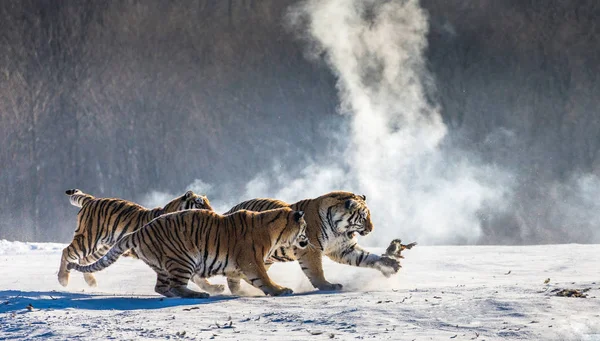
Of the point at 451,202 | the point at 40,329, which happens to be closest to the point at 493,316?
the point at 40,329

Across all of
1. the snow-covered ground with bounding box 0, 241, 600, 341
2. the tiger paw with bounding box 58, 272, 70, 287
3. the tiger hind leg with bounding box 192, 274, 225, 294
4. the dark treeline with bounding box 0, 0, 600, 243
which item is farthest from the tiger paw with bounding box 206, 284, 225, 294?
the dark treeline with bounding box 0, 0, 600, 243

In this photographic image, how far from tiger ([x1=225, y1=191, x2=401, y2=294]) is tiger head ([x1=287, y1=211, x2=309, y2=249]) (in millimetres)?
441

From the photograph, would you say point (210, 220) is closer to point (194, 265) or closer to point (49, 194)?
point (194, 265)

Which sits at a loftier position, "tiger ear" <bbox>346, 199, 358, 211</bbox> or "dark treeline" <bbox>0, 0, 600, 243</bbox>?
"dark treeline" <bbox>0, 0, 600, 243</bbox>

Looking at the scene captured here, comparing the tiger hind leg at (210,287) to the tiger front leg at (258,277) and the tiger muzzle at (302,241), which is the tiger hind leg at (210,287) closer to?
the tiger muzzle at (302,241)

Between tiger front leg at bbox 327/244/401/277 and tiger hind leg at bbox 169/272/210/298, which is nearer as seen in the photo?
tiger hind leg at bbox 169/272/210/298

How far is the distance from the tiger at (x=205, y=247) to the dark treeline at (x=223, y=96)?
15.2 meters

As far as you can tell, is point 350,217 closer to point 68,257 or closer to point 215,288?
point 215,288

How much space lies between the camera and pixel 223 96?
24.3 metres

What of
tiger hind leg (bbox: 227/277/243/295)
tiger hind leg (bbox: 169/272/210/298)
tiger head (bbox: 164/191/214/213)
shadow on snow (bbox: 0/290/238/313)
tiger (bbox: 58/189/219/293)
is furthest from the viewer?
tiger (bbox: 58/189/219/293)

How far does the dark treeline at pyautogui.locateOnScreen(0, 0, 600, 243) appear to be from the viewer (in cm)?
2278

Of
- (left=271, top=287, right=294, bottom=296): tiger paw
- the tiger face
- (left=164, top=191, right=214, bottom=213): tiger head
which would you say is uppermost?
(left=164, top=191, right=214, bottom=213): tiger head

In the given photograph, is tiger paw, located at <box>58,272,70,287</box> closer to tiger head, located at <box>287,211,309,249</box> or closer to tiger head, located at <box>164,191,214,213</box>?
tiger head, located at <box>164,191,214,213</box>

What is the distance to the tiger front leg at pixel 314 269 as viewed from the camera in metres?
8.43
